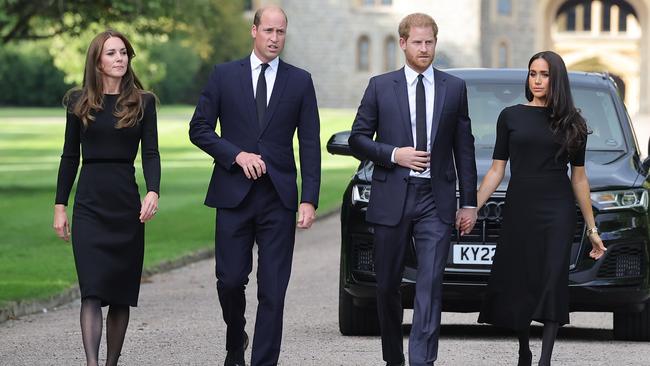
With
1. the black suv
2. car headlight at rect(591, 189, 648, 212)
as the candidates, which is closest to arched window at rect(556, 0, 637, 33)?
the black suv

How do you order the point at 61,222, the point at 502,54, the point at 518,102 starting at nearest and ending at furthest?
the point at 61,222 → the point at 518,102 → the point at 502,54

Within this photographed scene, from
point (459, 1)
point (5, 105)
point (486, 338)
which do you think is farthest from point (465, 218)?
point (5, 105)

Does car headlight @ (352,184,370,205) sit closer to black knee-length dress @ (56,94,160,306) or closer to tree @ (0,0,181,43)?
black knee-length dress @ (56,94,160,306)

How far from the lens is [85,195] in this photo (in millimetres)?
7492

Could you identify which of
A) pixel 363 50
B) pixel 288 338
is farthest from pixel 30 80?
pixel 288 338

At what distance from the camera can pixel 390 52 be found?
87.4 metres

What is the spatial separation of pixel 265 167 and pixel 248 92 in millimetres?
388

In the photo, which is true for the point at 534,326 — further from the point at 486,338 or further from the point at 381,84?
the point at 381,84

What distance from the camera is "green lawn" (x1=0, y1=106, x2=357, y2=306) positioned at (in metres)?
14.6

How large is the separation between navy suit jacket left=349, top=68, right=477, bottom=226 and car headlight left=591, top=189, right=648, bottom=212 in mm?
1779

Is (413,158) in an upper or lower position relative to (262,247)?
upper

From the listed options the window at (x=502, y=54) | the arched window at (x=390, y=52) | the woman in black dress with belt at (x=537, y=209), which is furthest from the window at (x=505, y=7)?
the woman in black dress with belt at (x=537, y=209)

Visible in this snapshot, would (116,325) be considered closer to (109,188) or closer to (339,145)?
(109,188)

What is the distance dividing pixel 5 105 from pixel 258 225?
295 ft
